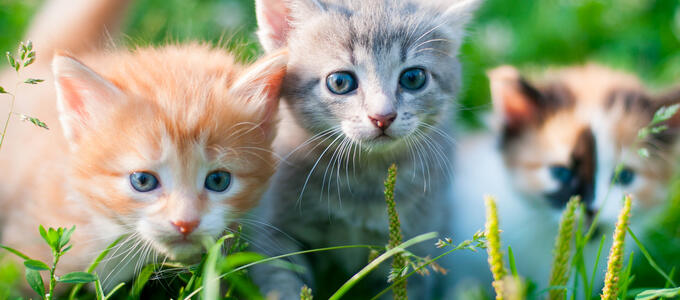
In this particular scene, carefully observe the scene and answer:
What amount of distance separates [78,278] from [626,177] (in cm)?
178

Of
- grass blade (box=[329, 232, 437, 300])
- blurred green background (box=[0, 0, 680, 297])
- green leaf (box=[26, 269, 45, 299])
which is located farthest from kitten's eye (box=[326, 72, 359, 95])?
blurred green background (box=[0, 0, 680, 297])

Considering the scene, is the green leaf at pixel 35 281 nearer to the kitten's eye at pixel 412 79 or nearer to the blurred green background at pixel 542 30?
the kitten's eye at pixel 412 79

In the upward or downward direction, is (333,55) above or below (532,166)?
above

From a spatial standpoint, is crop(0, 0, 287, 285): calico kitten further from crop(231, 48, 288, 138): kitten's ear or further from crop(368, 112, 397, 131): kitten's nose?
crop(368, 112, 397, 131): kitten's nose

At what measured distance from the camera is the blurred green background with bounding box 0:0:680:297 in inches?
127

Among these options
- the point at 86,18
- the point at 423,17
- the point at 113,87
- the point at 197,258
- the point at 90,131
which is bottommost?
the point at 197,258

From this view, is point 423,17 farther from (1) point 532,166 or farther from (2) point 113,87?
(2) point 113,87

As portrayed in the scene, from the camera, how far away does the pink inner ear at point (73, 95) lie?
1606 mm

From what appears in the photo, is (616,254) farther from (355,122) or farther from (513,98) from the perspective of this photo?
(513,98)

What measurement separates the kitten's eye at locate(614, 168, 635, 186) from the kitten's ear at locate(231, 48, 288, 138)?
1227 mm

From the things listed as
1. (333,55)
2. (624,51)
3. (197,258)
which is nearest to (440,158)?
(333,55)

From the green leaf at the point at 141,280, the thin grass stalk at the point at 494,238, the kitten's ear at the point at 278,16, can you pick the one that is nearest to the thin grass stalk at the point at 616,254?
the thin grass stalk at the point at 494,238

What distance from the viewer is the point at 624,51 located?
11.3 feet

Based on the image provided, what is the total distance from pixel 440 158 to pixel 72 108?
119 centimetres
